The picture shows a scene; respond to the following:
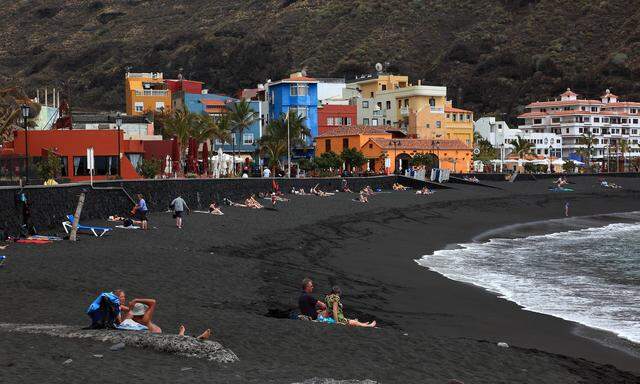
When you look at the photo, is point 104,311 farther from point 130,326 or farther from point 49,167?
point 49,167

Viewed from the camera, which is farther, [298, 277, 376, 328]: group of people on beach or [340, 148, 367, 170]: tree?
[340, 148, 367, 170]: tree

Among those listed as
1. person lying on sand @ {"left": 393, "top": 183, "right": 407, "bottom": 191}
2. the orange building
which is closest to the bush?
person lying on sand @ {"left": 393, "top": 183, "right": 407, "bottom": 191}

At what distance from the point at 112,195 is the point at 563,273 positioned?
58.3ft

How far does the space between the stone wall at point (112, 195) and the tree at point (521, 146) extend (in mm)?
53276

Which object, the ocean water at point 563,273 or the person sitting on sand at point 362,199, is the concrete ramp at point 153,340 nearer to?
the ocean water at point 563,273

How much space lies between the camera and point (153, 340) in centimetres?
1285

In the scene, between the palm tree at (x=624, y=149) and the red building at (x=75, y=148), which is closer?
the red building at (x=75, y=148)

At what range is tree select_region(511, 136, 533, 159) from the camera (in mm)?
99875

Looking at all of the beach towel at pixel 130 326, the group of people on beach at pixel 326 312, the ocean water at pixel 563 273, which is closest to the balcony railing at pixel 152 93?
the ocean water at pixel 563 273

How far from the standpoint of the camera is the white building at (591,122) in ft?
387

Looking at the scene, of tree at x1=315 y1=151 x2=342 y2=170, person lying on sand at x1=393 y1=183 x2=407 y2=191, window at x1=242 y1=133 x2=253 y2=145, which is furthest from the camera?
window at x1=242 y1=133 x2=253 y2=145

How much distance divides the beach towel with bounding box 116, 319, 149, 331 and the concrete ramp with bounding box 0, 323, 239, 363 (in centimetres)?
33

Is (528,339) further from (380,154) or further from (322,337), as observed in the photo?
(380,154)

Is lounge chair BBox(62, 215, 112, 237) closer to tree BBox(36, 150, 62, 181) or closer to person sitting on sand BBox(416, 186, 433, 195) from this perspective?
tree BBox(36, 150, 62, 181)
